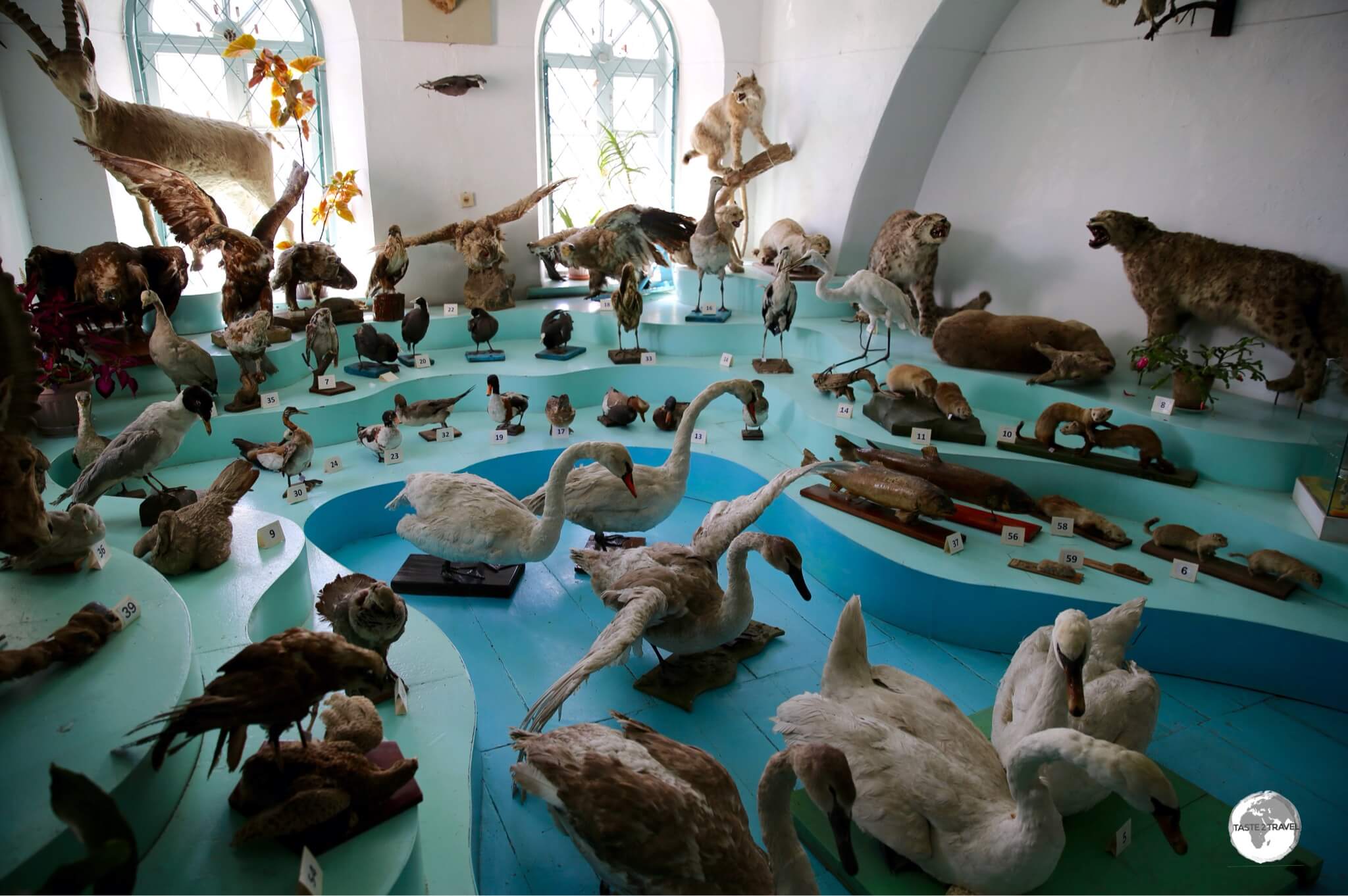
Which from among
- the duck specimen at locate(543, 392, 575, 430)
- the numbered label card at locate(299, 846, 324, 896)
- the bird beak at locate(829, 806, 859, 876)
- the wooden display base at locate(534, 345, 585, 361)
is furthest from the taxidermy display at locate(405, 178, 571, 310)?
the bird beak at locate(829, 806, 859, 876)

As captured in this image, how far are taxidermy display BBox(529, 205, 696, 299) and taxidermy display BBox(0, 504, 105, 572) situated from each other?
14.9 ft

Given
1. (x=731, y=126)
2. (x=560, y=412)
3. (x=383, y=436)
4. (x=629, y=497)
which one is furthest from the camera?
(x=731, y=126)

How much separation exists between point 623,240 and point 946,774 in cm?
523

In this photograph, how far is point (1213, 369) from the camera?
393 centimetres

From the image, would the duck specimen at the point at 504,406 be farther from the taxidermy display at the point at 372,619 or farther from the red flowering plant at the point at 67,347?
the taxidermy display at the point at 372,619

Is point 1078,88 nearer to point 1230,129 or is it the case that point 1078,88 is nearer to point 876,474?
point 1230,129

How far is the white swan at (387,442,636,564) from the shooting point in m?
3.25

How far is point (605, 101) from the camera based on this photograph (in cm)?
785

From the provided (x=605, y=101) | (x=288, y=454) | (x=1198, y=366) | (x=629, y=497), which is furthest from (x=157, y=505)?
(x=605, y=101)

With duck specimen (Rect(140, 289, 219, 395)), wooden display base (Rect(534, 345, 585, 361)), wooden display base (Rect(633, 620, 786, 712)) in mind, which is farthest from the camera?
wooden display base (Rect(534, 345, 585, 361))

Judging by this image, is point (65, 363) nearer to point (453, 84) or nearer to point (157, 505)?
point (157, 505)

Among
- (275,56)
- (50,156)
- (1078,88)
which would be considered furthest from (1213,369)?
(50,156)

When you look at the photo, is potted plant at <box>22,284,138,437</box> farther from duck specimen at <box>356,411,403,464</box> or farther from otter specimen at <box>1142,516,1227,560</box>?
otter specimen at <box>1142,516,1227,560</box>

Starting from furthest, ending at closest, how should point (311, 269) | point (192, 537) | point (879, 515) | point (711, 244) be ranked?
point (711, 244) → point (311, 269) → point (879, 515) → point (192, 537)
